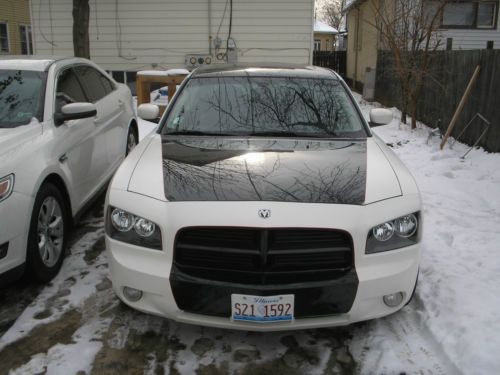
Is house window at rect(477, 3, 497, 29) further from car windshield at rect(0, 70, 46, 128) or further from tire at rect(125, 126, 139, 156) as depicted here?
car windshield at rect(0, 70, 46, 128)

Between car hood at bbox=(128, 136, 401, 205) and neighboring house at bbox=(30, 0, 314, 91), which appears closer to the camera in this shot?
car hood at bbox=(128, 136, 401, 205)

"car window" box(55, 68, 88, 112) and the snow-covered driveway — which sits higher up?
"car window" box(55, 68, 88, 112)

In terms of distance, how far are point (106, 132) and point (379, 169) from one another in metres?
3.16

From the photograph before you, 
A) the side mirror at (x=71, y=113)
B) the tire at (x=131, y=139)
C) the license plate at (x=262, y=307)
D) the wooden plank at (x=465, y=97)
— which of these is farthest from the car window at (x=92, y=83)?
the wooden plank at (x=465, y=97)

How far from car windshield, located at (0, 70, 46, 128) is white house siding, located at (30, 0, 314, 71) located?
33.9 feet

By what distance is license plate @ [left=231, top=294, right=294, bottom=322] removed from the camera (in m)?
2.70

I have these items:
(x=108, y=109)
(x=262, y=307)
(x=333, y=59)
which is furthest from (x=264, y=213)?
(x=333, y=59)

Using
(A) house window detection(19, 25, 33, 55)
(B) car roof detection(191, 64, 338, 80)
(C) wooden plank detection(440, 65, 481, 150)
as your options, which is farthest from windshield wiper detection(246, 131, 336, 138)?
(A) house window detection(19, 25, 33, 55)

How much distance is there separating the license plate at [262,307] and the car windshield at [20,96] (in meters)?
2.42

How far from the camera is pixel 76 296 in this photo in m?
3.63

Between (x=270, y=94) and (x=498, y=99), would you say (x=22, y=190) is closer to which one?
(x=270, y=94)

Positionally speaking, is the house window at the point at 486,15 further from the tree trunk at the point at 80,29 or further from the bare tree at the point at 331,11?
the bare tree at the point at 331,11

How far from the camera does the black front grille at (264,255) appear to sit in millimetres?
2727

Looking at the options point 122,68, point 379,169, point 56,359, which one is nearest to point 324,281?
point 379,169
